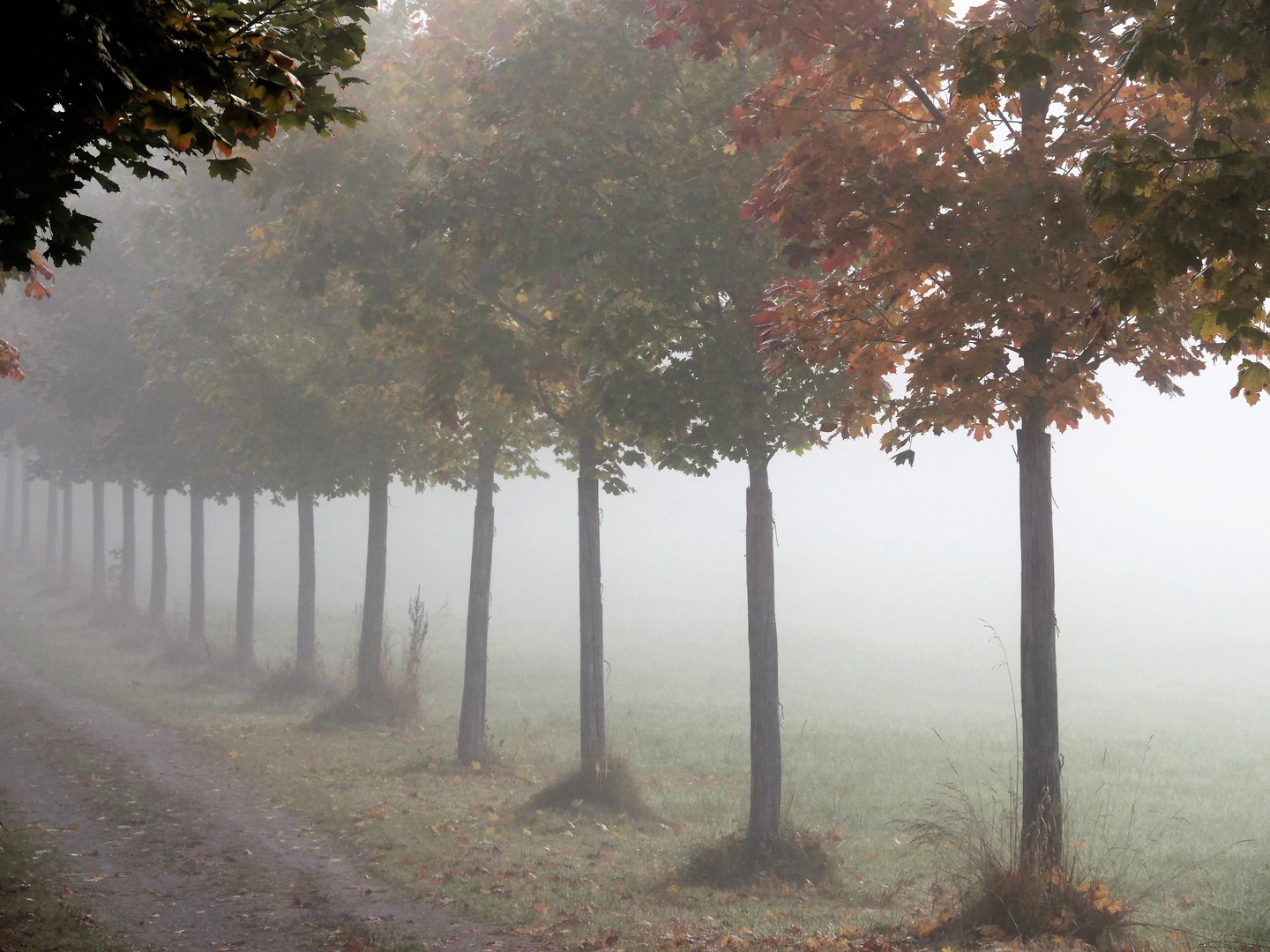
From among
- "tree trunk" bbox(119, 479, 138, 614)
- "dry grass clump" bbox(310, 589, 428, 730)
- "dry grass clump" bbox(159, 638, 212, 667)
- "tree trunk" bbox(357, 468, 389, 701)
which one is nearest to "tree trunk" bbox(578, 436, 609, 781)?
"dry grass clump" bbox(310, 589, 428, 730)

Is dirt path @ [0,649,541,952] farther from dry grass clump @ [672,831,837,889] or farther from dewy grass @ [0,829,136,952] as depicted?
dry grass clump @ [672,831,837,889]

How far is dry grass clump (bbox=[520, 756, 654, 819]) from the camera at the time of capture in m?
12.6

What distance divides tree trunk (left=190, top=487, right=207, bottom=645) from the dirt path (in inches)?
443

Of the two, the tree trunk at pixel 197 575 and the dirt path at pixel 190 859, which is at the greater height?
the tree trunk at pixel 197 575

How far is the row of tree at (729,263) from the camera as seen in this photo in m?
6.94

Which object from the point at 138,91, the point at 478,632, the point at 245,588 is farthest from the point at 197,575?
the point at 138,91

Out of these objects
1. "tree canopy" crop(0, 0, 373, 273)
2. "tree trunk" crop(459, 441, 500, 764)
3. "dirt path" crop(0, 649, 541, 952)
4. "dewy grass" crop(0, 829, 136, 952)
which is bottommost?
"dirt path" crop(0, 649, 541, 952)

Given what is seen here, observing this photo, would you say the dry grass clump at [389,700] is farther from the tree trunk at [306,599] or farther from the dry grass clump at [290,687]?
the tree trunk at [306,599]

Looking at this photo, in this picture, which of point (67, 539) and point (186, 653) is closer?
point (186, 653)

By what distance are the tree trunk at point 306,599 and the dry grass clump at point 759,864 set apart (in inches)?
503

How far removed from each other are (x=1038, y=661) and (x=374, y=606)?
13.5 m

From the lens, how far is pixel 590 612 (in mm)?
13883

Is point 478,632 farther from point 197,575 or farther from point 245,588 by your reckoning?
point 197,575

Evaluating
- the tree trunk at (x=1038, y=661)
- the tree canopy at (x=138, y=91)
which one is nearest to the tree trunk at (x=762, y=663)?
the tree trunk at (x=1038, y=661)
